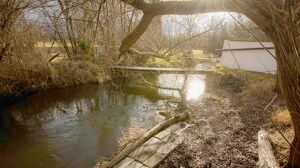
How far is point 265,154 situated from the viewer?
4309 mm

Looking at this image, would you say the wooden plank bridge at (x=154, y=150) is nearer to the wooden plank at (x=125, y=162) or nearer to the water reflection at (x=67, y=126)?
the wooden plank at (x=125, y=162)

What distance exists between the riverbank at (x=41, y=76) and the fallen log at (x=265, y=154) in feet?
33.7

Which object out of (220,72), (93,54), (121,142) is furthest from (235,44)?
(121,142)

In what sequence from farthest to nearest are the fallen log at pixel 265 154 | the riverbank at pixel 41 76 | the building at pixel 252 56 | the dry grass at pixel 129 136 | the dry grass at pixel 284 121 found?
the building at pixel 252 56 < the riverbank at pixel 41 76 < the dry grass at pixel 129 136 < the dry grass at pixel 284 121 < the fallen log at pixel 265 154

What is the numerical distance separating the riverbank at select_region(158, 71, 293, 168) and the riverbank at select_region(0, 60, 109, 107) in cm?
720

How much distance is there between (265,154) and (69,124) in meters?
6.46

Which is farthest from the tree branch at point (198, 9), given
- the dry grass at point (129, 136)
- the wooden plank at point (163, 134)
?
the dry grass at point (129, 136)

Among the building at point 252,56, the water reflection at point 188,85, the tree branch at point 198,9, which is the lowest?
the water reflection at point 188,85

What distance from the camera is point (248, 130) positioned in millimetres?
6395

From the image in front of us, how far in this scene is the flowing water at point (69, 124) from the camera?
6.51 meters

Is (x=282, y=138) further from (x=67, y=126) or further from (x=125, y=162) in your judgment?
(x=67, y=126)

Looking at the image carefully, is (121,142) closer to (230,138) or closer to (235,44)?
(230,138)

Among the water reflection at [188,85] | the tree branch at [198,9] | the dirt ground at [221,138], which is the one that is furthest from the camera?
the water reflection at [188,85]

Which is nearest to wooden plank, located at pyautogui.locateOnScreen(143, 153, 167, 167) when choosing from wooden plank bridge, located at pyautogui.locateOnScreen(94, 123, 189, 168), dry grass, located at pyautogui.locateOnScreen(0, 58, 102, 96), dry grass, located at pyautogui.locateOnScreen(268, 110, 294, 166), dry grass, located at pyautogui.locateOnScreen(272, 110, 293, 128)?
wooden plank bridge, located at pyautogui.locateOnScreen(94, 123, 189, 168)
